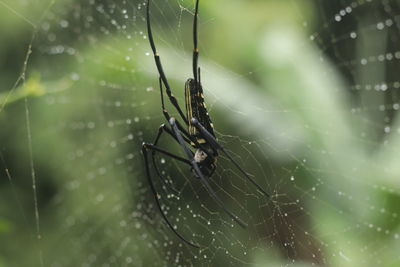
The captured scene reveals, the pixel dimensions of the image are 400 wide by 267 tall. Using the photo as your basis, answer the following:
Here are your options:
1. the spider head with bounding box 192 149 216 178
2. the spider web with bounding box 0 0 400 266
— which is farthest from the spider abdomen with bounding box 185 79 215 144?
the spider web with bounding box 0 0 400 266

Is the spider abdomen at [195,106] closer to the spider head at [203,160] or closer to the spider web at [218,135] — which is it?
the spider head at [203,160]

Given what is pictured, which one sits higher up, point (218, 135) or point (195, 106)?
point (195, 106)

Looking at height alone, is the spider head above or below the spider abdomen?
below

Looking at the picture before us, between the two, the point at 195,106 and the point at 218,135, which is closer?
the point at 195,106

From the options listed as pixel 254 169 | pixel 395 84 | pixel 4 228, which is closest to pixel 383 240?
pixel 254 169

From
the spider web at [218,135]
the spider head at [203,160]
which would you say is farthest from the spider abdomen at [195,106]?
the spider web at [218,135]

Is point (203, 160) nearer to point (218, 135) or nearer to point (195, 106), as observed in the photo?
point (195, 106)

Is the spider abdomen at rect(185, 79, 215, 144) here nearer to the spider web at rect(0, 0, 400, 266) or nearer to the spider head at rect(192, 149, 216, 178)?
the spider head at rect(192, 149, 216, 178)

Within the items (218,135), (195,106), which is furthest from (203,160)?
(218,135)
